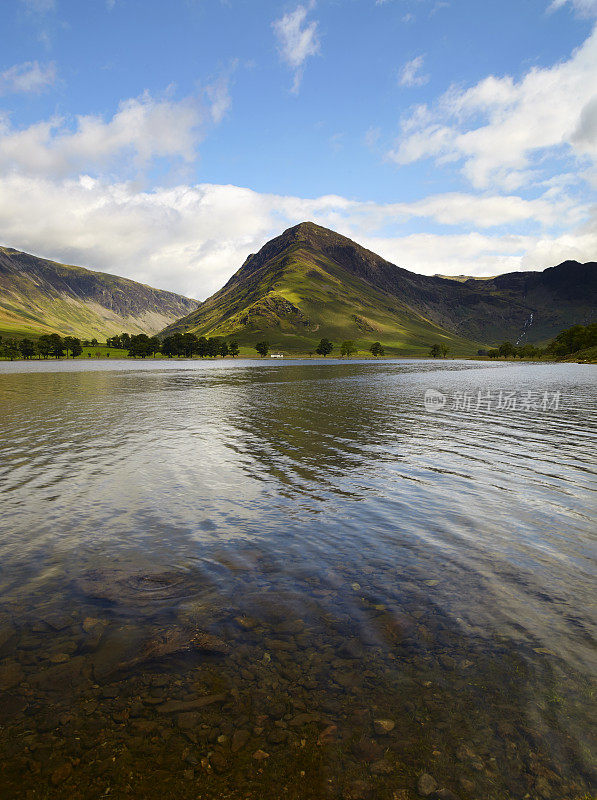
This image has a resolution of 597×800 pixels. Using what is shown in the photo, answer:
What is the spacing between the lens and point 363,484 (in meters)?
25.2

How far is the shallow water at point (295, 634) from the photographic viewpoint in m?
7.50

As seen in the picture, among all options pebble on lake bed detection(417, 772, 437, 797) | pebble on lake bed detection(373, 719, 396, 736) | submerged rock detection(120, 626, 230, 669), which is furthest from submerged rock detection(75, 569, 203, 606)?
pebble on lake bed detection(417, 772, 437, 797)

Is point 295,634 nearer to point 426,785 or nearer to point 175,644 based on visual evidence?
point 175,644

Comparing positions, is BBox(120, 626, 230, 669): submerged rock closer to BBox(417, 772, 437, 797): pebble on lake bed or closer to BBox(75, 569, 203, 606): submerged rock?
BBox(75, 569, 203, 606): submerged rock

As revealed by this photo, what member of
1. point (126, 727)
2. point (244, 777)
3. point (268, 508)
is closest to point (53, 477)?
point (268, 508)

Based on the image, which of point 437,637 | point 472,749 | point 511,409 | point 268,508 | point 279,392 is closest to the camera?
point 472,749

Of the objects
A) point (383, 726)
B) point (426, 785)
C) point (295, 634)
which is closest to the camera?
point (426, 785)

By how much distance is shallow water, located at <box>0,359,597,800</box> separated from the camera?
7.50 metres

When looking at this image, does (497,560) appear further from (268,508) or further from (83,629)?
(83,629)

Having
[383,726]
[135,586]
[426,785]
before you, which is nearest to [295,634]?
[383,726]

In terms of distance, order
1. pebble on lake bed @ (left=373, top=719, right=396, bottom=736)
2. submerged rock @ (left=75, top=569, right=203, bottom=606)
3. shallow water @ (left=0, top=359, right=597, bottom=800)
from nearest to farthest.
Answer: shallow water @ (left=0, top=359, right=597, bottom=800) → pebble on lake bed @ (left=373, top=719, right=396, bottom=736) → submerged rock @ (left=75, top=569, right=203, bottom=606)

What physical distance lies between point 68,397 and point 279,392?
37.8 metres

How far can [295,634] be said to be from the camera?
11117 mm

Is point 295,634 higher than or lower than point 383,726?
lower
